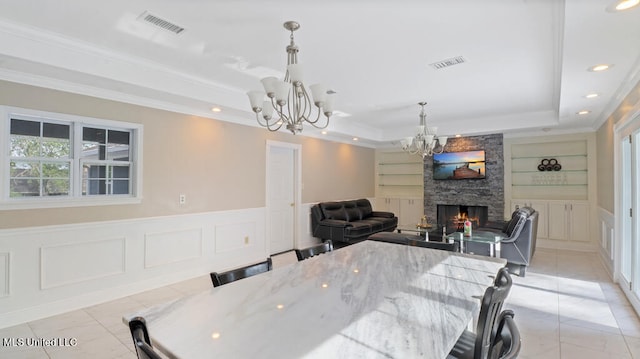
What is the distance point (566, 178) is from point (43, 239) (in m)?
8.57

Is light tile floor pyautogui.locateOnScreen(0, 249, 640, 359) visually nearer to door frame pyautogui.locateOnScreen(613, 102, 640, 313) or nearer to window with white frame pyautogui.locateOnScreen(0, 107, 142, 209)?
door frame pyautogui.locateOnScreen(613, 102, 640, 313)

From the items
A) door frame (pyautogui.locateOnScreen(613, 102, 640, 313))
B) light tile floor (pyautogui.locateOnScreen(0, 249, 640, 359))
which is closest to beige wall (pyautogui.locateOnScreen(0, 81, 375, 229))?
light tile floor (pyautogui.locateOnScreen(0, 249, 640, 359))

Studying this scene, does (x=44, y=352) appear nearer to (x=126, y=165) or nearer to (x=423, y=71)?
(x=126, y=165)

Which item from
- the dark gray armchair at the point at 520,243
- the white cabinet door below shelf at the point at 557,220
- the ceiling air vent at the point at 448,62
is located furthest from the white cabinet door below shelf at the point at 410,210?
the ceiling air vent at the point at 448,62

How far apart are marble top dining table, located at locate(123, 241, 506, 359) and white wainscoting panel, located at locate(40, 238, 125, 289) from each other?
2.80 meters

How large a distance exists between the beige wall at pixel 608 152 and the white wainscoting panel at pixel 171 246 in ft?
18.1

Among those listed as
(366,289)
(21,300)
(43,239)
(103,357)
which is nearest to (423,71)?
(366,289)

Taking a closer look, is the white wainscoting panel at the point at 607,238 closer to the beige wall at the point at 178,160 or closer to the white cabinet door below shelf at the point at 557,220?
the white cabinet door below shelf at the point at 557,220

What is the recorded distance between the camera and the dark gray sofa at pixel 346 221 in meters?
6.39

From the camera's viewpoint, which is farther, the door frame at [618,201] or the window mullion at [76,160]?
the door frame at [618,201]

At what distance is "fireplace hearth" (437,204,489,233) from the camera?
727 centimetres

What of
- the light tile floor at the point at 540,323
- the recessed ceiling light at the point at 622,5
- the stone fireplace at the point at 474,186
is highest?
the recessed ceiling light at the point at 622,5

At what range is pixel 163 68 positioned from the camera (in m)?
3.66

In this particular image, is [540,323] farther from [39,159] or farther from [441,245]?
[39,159]
